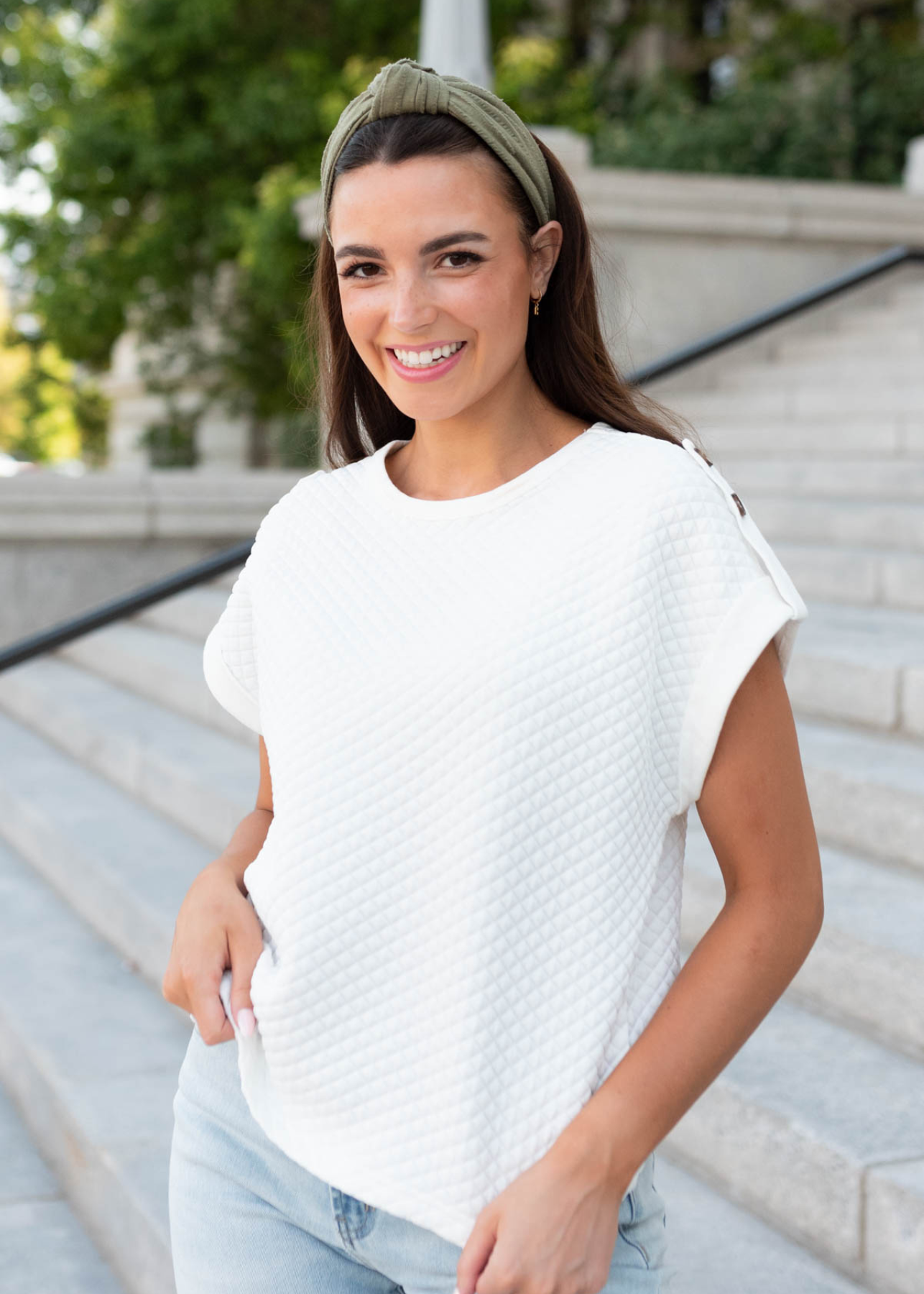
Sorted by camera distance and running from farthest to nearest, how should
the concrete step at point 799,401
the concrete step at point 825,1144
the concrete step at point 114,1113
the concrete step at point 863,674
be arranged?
the concrete step at point 799,401
the concrete step at point 863,674
the concrete step at point 114,1113
the concrete step at point 825,1144

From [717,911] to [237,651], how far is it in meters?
1.88

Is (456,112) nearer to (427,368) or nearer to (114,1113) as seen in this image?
(427,368)

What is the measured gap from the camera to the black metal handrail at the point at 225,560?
6840mm

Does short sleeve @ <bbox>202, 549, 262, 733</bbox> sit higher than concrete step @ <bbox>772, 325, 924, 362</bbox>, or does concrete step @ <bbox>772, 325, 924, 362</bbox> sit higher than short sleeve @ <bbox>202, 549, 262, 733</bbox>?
short sleeve @ <bbox>202, 549, 262, 733</bbox>

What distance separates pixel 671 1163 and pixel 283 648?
1683mm

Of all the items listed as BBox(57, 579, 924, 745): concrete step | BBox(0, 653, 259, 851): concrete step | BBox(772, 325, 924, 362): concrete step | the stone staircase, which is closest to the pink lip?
the stone staircase

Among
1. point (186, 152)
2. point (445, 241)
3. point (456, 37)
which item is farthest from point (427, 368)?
point (186, 152)

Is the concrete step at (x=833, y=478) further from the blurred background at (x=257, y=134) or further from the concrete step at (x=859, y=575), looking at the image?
the blurred background at (x=257, y=134)

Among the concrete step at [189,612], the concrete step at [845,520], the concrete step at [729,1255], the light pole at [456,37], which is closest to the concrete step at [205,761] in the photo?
the concrete step at [845,520]

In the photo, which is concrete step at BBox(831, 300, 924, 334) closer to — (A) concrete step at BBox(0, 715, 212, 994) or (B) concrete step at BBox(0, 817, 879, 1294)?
(A) concrete step at BBox(0, 715, 212, 994)

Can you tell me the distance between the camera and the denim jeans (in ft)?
4.37

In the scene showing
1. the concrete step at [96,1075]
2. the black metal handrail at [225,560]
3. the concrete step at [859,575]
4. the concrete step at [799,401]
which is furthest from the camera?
the black metal handrail at [225,560]

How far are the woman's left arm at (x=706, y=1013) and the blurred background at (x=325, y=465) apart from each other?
67cm

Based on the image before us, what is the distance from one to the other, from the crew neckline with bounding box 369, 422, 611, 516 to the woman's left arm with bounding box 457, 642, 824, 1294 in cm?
30
